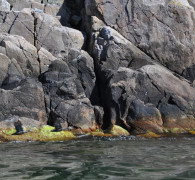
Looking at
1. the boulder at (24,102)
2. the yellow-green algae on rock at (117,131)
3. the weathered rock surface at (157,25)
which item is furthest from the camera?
the weathered rock surface at (157,25)

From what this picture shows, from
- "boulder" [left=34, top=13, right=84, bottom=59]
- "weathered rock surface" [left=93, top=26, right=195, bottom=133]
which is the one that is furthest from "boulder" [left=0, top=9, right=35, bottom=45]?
"weathered rock surface" [left=93, top=26, right=195, bottom=133]

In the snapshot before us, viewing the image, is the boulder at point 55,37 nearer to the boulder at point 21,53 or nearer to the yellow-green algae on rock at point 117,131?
the boulder at point 21,53

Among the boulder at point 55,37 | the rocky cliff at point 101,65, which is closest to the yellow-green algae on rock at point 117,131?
the rocky cliff at point 101,65

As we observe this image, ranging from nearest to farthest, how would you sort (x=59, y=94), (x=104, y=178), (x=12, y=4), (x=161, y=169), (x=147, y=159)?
(x=104, y=178) < (x=161, y=169) < (x=147, y=159) < (x=59, y=94) < (x=12, y=4)

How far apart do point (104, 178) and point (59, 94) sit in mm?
17926

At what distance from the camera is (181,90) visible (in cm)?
2467

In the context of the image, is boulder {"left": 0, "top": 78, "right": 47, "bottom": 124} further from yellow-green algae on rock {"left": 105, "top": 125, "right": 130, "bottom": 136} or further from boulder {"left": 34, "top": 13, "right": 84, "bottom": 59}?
boulder {"left": 34, "top": 13, "right": 84, "bottom": 59}

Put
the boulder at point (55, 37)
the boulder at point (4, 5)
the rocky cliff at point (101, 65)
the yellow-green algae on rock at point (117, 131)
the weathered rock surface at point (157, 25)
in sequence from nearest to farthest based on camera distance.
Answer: the yellow-green algae on rock at point (117, 131) → the rocky cliff at point (101, 65) → the weathered rock surface at point (157, 25) → the boulder at point (55, 37) → the boulder at point (4, 5)

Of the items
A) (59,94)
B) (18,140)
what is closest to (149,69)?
(59,94)

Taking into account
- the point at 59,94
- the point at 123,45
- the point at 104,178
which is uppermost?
the point at 123,45

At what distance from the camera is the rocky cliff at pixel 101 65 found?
22.6 meters

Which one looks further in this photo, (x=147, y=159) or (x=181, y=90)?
(x=181, y=90)

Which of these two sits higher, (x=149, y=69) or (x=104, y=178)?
(x=149, y=69)

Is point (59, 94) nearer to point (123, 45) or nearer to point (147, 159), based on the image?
point (123, 45)
